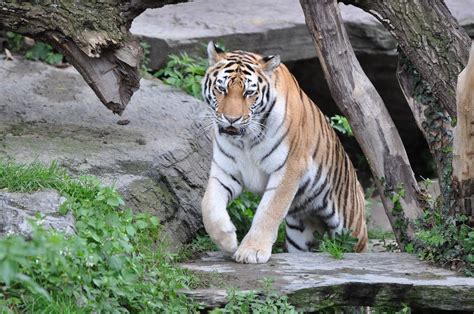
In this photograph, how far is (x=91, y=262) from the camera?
16.0 ft

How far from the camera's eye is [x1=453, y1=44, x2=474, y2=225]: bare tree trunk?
17.4 ft

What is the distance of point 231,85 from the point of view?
6.38m

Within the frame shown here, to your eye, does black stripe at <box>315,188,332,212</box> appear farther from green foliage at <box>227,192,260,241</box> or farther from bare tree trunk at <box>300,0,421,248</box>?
green foliage at <box>227,192,260,241</box>

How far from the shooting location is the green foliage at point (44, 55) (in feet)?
28.4

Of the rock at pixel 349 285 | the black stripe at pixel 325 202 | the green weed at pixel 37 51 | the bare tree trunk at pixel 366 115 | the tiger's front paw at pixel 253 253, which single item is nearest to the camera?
the rock at pixel 349 285

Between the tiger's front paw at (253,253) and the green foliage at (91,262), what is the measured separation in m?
0.48

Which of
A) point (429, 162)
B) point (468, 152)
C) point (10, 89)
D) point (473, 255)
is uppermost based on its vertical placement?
point (468, 152)

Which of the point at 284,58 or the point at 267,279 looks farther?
the point at 284,58

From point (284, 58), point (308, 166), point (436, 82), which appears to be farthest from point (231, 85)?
point (284, 58)

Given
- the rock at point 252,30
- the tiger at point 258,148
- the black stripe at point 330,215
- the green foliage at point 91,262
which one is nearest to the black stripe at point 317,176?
the tiger at point 258,148

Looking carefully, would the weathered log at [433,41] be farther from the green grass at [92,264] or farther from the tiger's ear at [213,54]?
the green grass at [92,264]

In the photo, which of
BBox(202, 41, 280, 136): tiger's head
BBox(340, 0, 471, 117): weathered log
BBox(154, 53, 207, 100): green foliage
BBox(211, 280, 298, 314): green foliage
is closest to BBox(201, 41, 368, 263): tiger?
BBox(202, 41, 280, 136): tiger's head

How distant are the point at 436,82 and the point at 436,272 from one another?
3.94 ft

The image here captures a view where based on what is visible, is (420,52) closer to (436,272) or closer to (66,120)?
(436,272)
